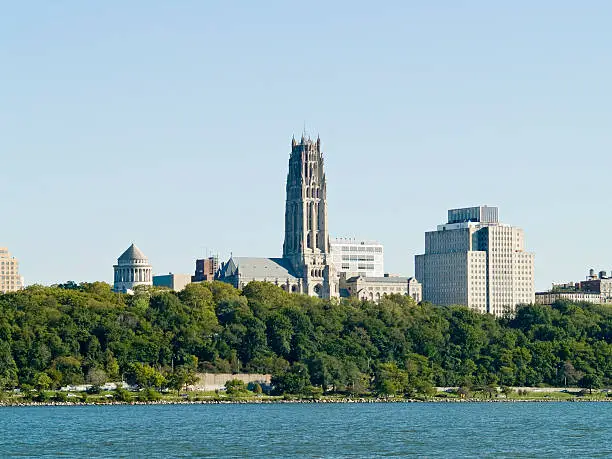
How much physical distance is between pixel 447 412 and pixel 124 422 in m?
47.3

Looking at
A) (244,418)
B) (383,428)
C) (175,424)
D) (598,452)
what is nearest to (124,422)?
(175,424)

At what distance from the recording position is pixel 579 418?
18162 centimetres

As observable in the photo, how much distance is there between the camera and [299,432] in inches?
5876

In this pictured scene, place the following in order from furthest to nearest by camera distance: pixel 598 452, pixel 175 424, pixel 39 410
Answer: pixel 39 410, pixel 175 424, pixel 598 452

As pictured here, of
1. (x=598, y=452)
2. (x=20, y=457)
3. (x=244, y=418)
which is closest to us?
(x=20, y=457)

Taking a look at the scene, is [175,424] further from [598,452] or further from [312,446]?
[598,452]

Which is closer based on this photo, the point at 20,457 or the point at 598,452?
the point at 20,457

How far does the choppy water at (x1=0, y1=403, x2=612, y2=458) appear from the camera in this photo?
129375 mm

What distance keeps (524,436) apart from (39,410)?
65.7 metres

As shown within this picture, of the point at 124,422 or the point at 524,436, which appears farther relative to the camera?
the point at 124,422

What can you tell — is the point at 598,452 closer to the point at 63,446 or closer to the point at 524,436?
the point at 524,436

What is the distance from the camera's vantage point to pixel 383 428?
156000mm

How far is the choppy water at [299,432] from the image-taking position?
424 ft

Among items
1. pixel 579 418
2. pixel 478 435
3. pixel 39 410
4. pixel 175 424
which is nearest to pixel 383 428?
pixel 478 435
